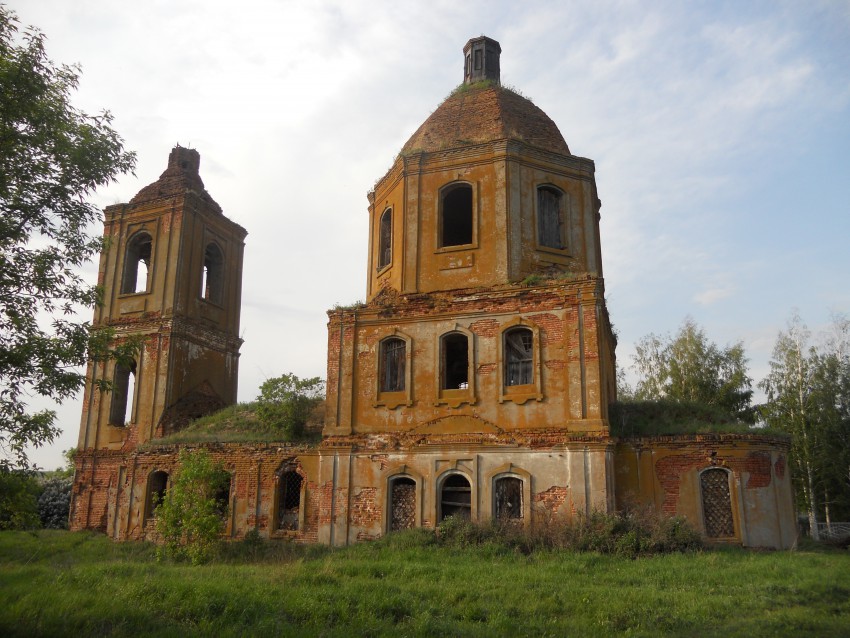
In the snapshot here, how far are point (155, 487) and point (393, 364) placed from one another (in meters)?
8.42

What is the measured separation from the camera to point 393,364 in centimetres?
1855

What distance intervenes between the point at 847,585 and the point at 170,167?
2477 cm

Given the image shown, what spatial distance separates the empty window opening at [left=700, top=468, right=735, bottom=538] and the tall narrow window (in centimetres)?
1041

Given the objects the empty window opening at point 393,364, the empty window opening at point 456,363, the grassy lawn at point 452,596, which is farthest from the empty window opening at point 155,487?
the empty window opening at point 456,363

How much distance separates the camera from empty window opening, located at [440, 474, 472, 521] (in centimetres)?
1669

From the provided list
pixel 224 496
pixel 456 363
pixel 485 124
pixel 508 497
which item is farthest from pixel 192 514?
pixel 485 124

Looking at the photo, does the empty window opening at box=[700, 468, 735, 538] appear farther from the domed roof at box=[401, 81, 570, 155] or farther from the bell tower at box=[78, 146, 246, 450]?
the bell tower at box=[78, 146, 246, 450]

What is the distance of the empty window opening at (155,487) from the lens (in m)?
20.5

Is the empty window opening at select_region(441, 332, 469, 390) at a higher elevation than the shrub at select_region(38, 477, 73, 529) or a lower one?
higher

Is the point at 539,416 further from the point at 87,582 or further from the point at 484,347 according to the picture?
the point at 87,582

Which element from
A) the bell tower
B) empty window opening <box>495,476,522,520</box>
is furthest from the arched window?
empty window opening <box>495,476,522,520</box>

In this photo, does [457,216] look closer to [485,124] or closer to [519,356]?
[485,124]

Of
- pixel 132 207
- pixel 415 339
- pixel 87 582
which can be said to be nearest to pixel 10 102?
pixel 87 582

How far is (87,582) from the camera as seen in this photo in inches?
476
